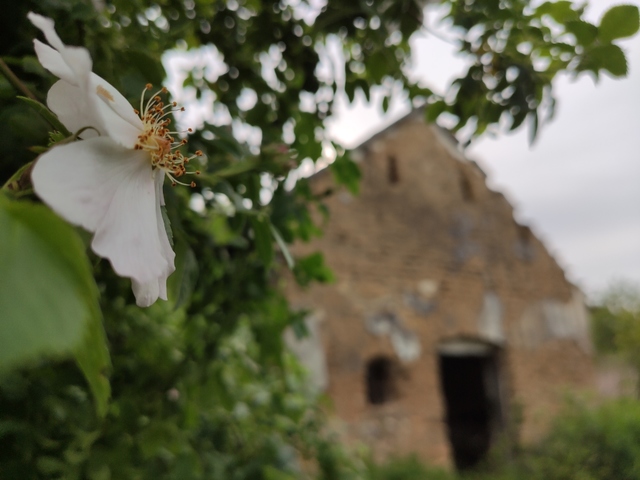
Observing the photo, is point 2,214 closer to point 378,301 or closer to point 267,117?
point 267,117

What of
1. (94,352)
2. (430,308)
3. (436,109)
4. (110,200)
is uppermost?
(430,308)

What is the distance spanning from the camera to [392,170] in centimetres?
530

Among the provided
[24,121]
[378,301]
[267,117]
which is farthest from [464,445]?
[24,121]

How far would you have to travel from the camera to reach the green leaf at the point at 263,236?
2.86 ft

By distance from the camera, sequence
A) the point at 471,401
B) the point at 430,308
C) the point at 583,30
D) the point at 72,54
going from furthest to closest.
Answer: the point at 471,401 < the point at 430,308 < the point at 583,30 < the point at 72,54

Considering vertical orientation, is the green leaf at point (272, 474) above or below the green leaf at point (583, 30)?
below

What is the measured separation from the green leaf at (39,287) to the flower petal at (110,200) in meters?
0.08

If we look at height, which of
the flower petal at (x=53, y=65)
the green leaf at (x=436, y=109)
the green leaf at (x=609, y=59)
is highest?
the green leaf at (x=436, y=109)

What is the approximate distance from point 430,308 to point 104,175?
16.2 ft

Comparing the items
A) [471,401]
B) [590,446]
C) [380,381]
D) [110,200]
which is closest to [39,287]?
[110,200]

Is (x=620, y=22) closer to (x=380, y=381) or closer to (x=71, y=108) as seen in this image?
(x=71, y=108)

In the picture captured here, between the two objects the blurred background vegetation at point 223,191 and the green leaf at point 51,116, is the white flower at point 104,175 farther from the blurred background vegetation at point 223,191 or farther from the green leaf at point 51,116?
the blurred background vegetation at point 223,191

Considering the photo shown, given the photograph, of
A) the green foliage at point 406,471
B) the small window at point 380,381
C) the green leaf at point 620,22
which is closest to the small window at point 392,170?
the small window at point 380,381

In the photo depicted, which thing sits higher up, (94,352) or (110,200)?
(110,200)
